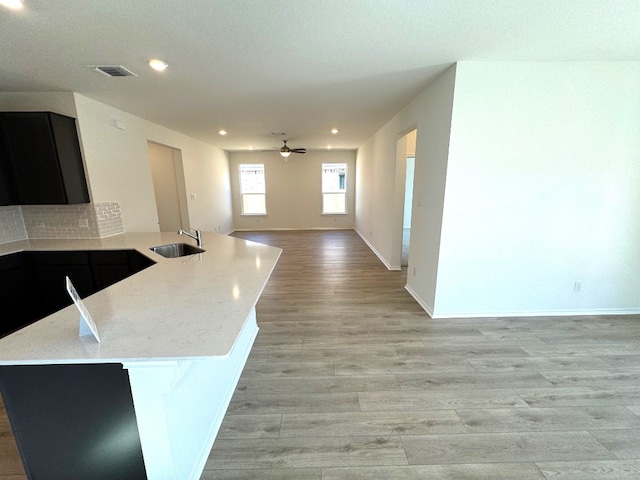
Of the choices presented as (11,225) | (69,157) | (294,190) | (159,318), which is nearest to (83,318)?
(159,318)

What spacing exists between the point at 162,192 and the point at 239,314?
5442 millimetres

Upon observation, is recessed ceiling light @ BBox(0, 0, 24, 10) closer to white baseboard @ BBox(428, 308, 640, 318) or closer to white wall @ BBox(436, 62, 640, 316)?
white wall @ BBox(436, 62, 640, 316)

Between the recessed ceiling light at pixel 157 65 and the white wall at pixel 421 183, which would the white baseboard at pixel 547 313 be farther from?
the recessed ceiling light at pixel 157 65

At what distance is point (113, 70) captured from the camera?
2.26 meters

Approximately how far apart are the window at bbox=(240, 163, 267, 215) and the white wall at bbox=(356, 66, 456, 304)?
4.24m

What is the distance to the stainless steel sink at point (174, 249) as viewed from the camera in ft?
8.84

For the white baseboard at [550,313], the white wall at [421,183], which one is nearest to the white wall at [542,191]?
the white baseboard at [550,313]

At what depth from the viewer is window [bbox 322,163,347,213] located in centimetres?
813

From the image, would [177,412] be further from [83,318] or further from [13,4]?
[13,4]

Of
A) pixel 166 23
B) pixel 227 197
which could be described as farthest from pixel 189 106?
pixel 227 197

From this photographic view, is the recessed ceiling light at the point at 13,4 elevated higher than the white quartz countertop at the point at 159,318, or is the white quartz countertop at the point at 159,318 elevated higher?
the recessed ceiling light at the point at 13,4

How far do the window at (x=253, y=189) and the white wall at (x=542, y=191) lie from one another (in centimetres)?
667

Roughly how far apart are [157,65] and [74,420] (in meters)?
2.53

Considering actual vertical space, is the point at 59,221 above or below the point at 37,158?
below
